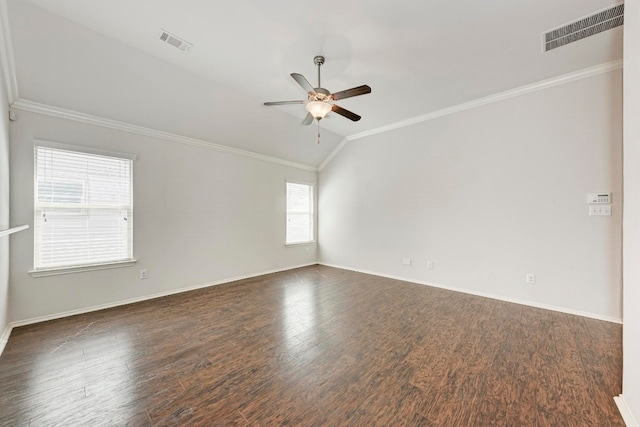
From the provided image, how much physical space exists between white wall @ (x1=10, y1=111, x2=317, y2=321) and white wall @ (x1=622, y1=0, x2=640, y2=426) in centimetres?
487

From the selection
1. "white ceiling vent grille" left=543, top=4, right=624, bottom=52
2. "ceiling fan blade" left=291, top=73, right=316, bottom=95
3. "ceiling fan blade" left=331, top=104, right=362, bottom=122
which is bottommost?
"ceiling fan blade" left=331, top=104, right=362, bottom=122

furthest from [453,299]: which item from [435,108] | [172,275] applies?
[172,275]

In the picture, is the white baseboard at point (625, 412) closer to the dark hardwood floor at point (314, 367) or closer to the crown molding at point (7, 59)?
the dark hardwood floor at point (314, 367)

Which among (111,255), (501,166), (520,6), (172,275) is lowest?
(172,275)

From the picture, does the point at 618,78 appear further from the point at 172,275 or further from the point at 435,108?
the point at 172,275

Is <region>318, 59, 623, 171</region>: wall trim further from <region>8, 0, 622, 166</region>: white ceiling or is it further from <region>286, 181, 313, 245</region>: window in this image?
<region>286, 181, 313, 245</region>: window

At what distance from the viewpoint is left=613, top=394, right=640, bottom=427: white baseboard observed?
58.1 inches

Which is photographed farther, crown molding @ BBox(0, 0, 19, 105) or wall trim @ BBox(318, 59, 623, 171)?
wall trim @ BBox(318, 59, 623, 171)

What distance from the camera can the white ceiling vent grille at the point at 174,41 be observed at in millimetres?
2561

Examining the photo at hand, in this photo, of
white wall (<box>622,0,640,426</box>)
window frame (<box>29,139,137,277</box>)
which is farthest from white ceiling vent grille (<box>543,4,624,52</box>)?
window frame (<box>29,139,137,277</box>)

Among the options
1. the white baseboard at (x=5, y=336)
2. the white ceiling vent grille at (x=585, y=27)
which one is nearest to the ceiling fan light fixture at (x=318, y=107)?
the white ceiling vent grille at (x=585, y=27)

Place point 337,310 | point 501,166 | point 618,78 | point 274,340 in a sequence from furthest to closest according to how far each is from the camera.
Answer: point 501,166, point 337,310, point 618,78, point 274,340

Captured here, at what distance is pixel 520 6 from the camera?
2232mm

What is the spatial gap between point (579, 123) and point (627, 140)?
2.08 m
